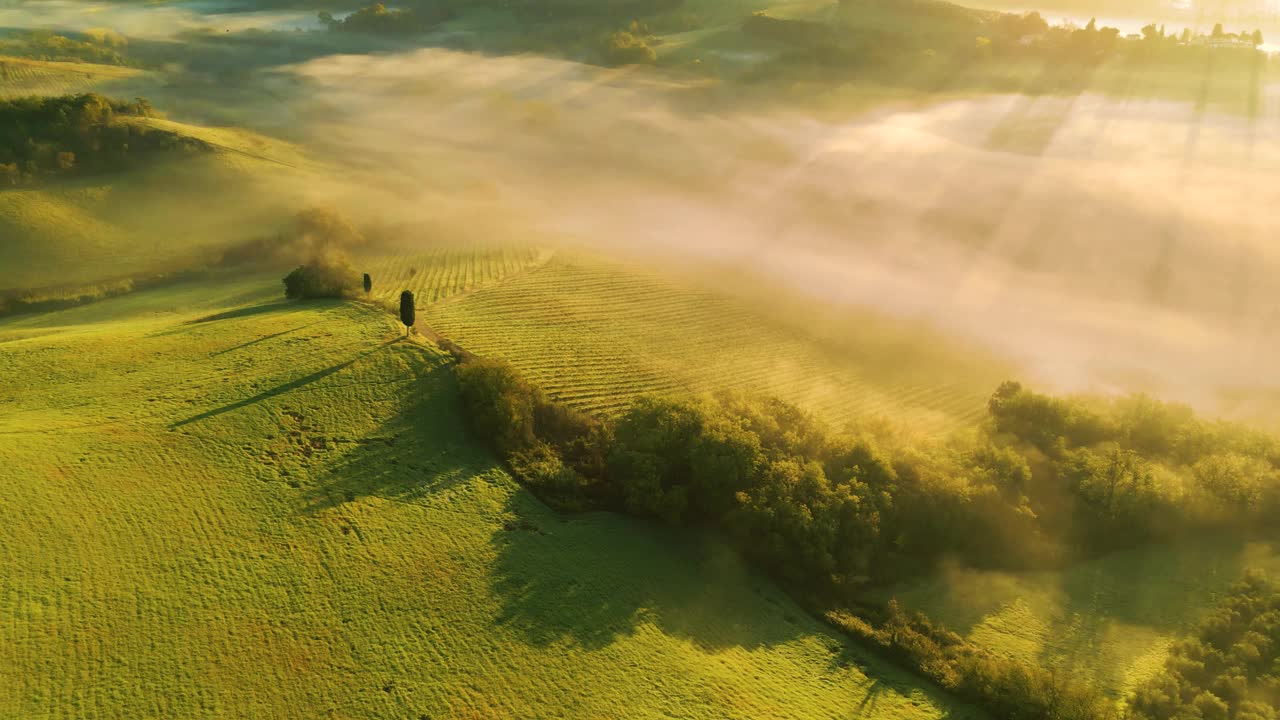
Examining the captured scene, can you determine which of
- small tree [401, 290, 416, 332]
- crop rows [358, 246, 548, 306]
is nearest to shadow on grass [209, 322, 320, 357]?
small tree [401, 290, 416, 332]

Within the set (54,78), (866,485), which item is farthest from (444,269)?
(54,78)

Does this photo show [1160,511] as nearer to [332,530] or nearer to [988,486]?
[988,486]

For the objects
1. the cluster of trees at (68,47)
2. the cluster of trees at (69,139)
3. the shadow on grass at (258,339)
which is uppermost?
the cluster of trees at (68,47)

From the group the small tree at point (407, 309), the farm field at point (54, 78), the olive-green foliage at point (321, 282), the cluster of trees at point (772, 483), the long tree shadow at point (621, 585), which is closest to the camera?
the long tree shadow at point (621, 585)

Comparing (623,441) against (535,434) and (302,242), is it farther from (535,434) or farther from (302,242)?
(302,242)

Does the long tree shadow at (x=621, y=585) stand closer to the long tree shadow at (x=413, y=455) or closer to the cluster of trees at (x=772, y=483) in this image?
the cluster of trees at (x=772, y=483)

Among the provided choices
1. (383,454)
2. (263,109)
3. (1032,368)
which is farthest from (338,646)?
(263,109)

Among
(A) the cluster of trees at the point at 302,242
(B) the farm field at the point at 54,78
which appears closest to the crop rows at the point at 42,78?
(B) the farm field at the point at 54,78
